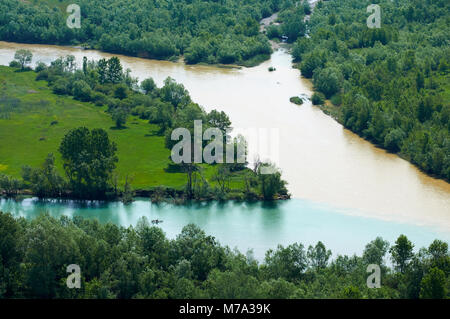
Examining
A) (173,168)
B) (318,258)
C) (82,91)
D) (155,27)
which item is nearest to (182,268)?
(318,258)

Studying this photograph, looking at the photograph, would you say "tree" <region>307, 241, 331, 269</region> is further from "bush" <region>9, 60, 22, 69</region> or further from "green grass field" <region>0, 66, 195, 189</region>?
"bush" <region>9, 60, 22, 69</region>

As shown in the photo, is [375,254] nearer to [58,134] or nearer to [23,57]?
[58,134]

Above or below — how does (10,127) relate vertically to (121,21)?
below

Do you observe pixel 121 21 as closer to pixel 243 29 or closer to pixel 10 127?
pixel 243 29
